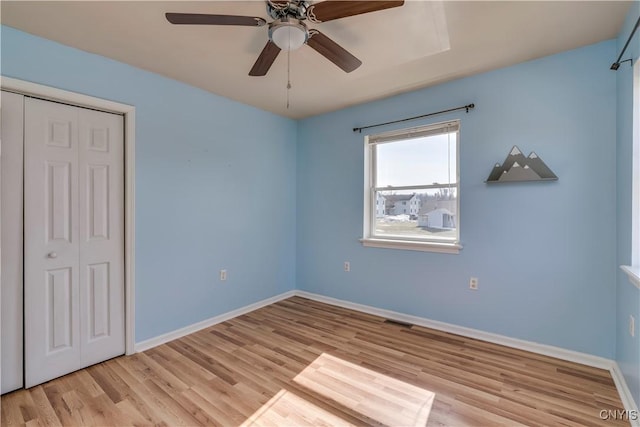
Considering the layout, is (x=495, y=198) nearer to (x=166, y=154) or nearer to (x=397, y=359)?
(x=397, y=359)

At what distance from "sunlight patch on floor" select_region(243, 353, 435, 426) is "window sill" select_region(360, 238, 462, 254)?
1390mm

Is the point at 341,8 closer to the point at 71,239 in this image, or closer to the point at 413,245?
the point at 413,245

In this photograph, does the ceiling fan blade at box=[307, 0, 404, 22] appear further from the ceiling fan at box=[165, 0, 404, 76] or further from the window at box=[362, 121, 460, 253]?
the window at box=[362, 121, 460, 253]

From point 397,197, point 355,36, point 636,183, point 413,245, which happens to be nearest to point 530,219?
point 636,183

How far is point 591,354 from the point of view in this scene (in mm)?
2359

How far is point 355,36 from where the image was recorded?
7.12 feet

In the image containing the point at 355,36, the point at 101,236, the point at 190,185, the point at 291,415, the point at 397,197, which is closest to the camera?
the point at 291,415

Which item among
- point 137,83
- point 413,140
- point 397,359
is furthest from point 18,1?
point 397,359

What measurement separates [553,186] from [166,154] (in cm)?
347

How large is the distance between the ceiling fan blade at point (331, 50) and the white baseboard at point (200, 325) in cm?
281

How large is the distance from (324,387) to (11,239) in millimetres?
2428

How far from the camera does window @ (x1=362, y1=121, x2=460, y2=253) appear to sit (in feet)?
10.1

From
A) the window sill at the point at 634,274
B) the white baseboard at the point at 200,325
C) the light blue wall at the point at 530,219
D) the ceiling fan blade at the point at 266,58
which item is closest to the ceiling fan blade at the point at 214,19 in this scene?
the ceiling fan blade at the point at 266,58

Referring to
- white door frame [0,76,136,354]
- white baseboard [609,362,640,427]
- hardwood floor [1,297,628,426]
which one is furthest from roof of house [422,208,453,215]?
white door frame [0,76,136,354]
